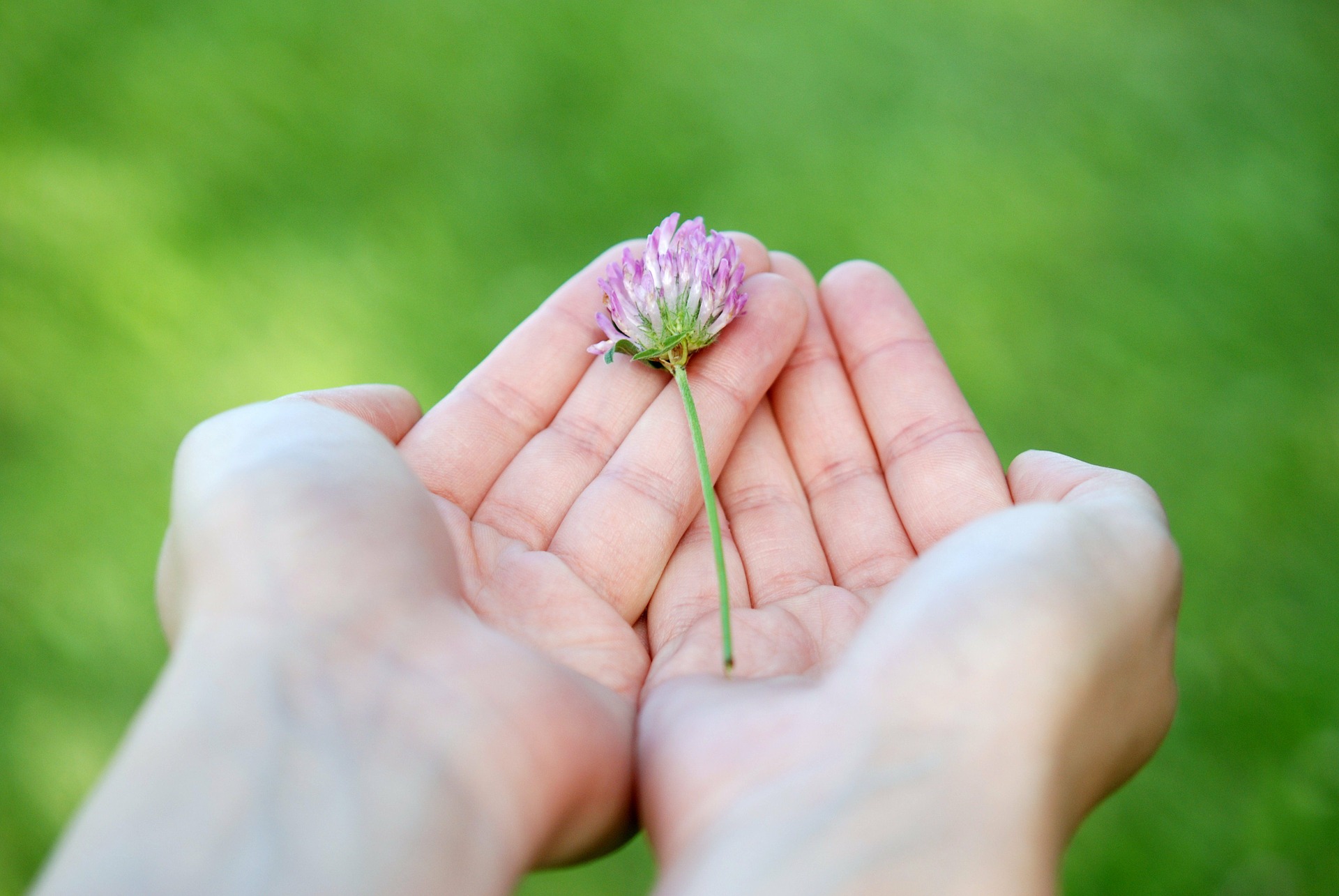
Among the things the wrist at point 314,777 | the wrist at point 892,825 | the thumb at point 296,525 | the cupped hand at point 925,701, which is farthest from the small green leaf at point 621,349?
the wrist at point 892,825

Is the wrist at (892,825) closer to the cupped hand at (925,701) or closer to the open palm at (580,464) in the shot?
the cupped hand at (925,701)

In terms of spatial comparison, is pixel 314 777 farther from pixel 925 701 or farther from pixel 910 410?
pixel 910 410

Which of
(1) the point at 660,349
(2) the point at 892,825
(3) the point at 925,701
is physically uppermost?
(1) the point at 660,349

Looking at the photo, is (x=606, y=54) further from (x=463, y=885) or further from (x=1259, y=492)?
(x=463, y=885)

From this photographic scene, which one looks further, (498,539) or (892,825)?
(498,539)

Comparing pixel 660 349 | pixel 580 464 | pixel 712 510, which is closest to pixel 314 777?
pixel 712 510

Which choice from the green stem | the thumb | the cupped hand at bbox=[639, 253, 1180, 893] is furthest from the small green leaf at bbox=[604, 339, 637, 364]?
the thumb
